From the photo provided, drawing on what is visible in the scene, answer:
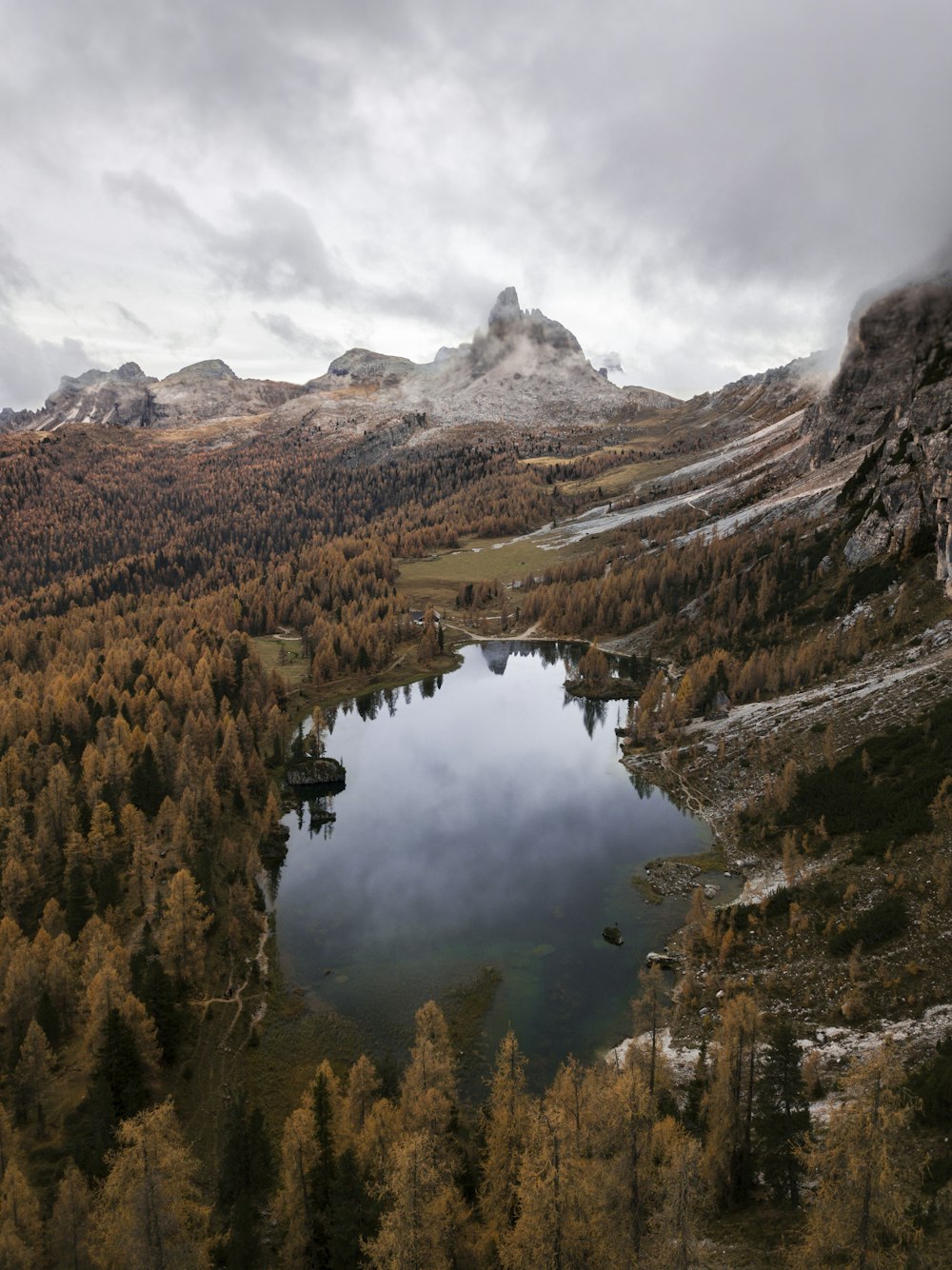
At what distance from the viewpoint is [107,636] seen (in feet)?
470

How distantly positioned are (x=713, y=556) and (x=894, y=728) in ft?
314

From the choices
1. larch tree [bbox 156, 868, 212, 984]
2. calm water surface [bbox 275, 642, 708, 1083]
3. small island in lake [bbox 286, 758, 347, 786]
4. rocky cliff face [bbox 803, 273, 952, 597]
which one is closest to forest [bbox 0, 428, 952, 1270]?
larch tree [bbox 156, 868, 212, 984]

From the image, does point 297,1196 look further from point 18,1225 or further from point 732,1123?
point 732,1123

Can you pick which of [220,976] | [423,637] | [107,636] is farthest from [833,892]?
[107,636]

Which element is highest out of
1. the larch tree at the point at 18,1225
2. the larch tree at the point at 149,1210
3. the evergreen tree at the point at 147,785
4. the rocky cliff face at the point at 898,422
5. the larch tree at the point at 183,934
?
the rocky cliff face at the point at 898,422

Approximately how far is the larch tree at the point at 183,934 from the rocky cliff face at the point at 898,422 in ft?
308

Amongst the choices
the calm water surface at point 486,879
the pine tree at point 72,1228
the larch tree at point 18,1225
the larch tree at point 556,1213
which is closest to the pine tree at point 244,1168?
the pine tree at point 72,1228

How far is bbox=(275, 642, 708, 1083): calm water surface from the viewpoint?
168 ft

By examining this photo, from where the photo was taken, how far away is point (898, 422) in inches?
6014

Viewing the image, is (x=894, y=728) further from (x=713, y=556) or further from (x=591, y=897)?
(x=713, y=556)

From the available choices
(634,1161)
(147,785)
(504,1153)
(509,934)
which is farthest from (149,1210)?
(147,785)

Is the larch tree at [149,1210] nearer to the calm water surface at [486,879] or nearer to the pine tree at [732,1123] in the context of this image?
the pine tree at [732,1123]

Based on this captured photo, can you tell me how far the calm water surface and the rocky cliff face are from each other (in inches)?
2153

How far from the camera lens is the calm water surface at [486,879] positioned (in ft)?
168
